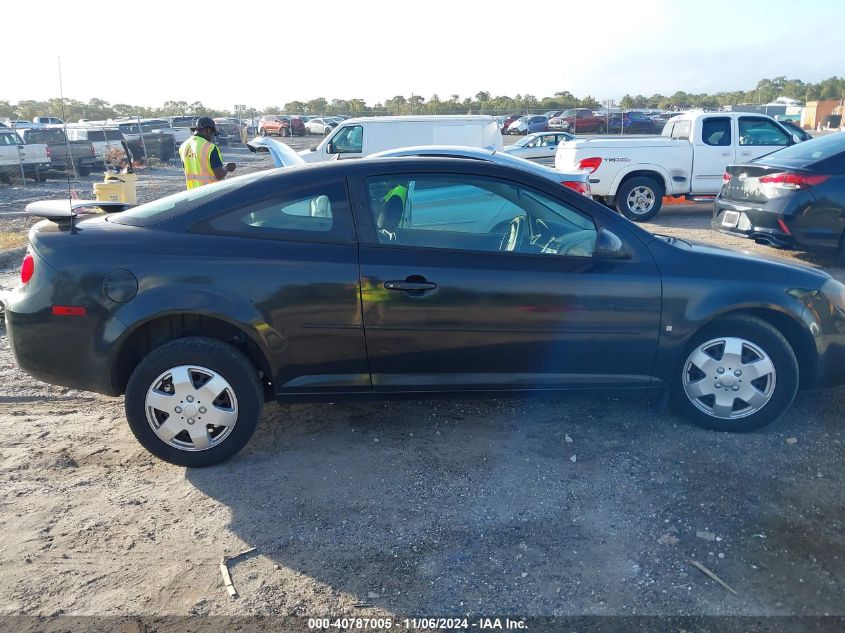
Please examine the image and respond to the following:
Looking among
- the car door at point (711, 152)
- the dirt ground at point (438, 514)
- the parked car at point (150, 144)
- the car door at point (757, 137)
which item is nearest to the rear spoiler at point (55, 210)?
the dirt ground at point (438, 514)

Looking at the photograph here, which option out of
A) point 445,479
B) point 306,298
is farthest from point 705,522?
point 306,298

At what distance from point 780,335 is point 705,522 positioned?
4.38 feet

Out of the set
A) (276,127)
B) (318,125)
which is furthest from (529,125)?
(276,127)

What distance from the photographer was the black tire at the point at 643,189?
12.3 m

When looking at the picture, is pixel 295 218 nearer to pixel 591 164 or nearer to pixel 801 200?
pixel 801 200

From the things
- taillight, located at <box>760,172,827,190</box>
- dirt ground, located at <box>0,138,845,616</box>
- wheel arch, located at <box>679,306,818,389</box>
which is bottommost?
dirt ground, located at <box>0,138,845,616</box>

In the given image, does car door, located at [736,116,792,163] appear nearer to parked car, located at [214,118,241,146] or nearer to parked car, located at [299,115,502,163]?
parked car, located at [299,115,502,163]

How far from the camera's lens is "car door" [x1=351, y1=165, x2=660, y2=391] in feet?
12.3

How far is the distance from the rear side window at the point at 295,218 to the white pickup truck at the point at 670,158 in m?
9.08

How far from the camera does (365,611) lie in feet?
9.03

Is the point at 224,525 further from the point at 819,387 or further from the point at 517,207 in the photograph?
the point at 819,387

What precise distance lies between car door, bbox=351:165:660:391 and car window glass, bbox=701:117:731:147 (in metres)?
9.95

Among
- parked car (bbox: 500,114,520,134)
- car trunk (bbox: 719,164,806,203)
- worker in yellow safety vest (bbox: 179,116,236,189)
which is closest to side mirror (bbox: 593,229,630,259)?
car trunk (bbox: 719,164,806,203)

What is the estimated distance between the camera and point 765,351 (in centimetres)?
399
